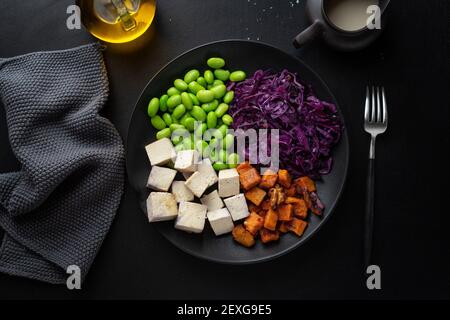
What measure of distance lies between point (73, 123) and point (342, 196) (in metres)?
0.93

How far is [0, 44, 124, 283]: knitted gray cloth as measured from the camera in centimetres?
165

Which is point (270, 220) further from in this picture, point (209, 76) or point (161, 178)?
point (209, 76)

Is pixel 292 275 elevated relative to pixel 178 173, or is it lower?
lower

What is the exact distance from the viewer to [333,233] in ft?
5.59

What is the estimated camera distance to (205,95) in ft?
5.50

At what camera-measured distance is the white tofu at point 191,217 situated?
1612mm

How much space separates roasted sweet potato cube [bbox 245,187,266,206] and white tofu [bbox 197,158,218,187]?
120 mm

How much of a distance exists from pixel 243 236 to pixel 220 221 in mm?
91

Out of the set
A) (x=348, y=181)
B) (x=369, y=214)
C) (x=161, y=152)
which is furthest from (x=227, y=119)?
(x=369, y=214)

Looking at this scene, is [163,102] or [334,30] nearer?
[334,30]

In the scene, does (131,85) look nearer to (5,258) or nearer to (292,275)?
(5,258)

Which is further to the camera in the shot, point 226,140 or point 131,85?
point 131,85
